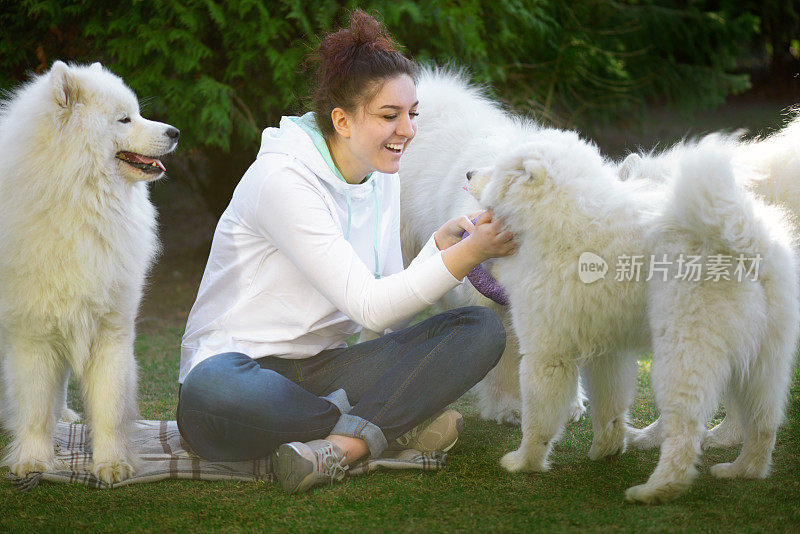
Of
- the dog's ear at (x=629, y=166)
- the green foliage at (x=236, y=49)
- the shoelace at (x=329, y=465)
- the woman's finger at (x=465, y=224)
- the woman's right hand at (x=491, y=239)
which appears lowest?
the shoelace at (x=329, y=465)

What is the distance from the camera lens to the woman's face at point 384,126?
2.48 metres

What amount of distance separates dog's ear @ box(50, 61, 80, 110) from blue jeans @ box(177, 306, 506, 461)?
906mm

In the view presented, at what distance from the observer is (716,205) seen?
199 cm

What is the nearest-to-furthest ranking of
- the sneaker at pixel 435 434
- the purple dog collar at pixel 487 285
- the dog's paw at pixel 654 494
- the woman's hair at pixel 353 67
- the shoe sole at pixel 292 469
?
1. the dog's paw at pixel 654 494
2. the shoe sole at pixel 292 469
3. the woman's hair at pixel 353 67
4. the sneaker at pixel 435 434
5. the purple dog collar at pixel 487 285

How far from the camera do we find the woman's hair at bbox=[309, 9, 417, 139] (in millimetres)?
2492

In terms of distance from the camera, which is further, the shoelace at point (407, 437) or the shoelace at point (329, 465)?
the shoelace at point (407, 437)

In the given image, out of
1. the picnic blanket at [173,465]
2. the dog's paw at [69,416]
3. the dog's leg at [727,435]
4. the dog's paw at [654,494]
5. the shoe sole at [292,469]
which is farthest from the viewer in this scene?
the dog's paw at [69,416]

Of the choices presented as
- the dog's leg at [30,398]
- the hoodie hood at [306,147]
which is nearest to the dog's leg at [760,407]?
the hoodie hood at [306,147]

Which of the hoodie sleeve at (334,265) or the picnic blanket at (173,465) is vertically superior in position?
the hoodie sleeve at (334,265)

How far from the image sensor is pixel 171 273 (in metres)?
5.96

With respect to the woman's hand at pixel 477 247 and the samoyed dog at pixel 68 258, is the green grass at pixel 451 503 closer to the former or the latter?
the samoyed dog at pixel 68 258

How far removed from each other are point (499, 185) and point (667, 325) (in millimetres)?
650

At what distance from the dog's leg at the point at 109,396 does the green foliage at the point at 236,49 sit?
223 cm

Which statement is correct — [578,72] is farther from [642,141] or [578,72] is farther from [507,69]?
[642,141]
